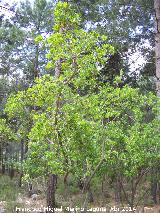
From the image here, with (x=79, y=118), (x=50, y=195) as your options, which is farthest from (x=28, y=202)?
(x=79, y=118)

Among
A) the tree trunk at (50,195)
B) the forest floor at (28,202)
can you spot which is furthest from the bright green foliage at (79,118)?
the forest floor at (28,202)

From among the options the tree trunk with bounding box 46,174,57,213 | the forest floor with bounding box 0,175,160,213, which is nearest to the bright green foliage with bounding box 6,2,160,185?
the tree trunk with bounding box 46,174,57,213

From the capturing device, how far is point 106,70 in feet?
48.1

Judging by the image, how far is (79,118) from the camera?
5.46 m

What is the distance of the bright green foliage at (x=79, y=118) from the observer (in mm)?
5582

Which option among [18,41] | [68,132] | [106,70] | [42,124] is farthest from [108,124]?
[18,41]

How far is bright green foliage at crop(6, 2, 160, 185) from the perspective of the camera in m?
5.58

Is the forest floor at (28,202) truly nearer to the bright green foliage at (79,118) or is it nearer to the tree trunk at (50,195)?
the tree trunk at (50,195)

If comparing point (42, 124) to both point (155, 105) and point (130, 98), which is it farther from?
point (155, 105)

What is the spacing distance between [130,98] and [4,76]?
22304 mm

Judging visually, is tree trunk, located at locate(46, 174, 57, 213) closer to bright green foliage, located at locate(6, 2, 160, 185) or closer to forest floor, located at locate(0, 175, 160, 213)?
forest floor, located at locate(0, 175, 160, 213)

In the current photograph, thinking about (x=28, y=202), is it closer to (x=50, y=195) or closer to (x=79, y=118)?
(x=50, y=195)

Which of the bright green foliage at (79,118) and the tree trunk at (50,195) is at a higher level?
the bright green foliage at (79,118)

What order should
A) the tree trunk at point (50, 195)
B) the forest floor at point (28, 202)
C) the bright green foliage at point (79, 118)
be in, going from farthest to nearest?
the forest floor at point (28, 202) < the tree trunk at point (50, 195) < the bright green foliage at point (79, 118)
